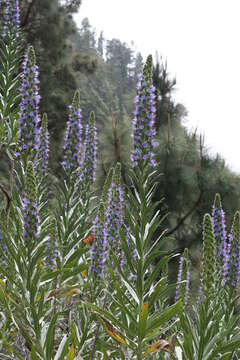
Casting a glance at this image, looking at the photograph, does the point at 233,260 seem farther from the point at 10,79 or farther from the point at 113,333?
the point at 10,79

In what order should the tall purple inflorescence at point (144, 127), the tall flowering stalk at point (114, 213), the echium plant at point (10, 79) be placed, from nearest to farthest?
the tall purple inflorescence at point (144, 127)
the tall flowering stalk at point (114, 213)
the echium plant at point (10, 79)

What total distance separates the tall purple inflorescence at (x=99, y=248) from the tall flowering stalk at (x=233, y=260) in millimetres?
→ 812

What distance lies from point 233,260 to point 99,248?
0.89m

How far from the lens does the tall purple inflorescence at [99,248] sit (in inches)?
105

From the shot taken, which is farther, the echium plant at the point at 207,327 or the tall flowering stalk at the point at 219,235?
the tall flowering stalk at the point at 219,235

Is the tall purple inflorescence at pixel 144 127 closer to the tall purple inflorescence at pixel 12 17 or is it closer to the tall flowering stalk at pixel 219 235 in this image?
the tall flowering stalk at pixel 219 235

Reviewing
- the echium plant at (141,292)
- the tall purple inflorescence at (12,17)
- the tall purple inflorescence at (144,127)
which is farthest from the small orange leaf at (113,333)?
the tall purple inflorescence at (12,17)

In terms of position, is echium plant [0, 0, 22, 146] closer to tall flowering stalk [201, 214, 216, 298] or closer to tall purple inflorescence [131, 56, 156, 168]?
tall purple inflorescence [131, 56, 156, 168]

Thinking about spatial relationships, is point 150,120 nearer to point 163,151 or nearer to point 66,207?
point 66,207

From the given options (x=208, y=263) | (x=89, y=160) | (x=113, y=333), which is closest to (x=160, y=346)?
(x=113, y=333)

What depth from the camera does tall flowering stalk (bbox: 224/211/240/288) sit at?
2598mm

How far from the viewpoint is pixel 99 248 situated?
2725mm

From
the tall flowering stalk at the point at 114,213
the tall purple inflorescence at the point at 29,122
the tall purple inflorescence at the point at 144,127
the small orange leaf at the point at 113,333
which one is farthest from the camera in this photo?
the tall flowering stalk at the point at 114,213

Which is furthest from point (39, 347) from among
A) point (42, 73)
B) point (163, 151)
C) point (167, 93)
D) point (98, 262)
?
point (42, 73)
